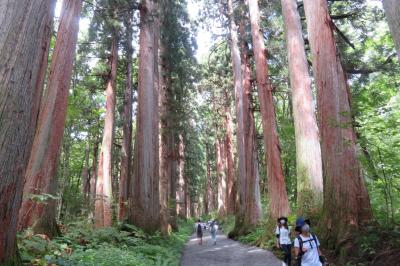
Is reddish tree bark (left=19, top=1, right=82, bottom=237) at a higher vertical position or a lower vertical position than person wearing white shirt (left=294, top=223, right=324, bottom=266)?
higher

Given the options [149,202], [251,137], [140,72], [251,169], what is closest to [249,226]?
[251,169]

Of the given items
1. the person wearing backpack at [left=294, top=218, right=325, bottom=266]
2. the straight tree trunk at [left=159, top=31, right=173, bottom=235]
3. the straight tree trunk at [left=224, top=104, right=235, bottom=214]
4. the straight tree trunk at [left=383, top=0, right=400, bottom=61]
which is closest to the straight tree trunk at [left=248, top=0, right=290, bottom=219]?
the straight tree trunk at [left=159, top=31, right=173, bottom=235]

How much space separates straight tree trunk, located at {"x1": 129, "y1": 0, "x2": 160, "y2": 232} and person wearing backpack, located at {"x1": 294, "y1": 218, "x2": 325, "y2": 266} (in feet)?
23.8

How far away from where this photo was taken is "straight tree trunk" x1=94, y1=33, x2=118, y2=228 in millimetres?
16391

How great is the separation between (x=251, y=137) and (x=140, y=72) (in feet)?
20.3

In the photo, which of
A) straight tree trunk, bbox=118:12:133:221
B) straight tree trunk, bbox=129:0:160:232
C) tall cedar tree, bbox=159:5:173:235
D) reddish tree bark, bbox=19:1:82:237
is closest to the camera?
reddish tree bark, bbox=19:1:82:237

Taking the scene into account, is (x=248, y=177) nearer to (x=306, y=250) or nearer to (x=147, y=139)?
(x=147, y=139)

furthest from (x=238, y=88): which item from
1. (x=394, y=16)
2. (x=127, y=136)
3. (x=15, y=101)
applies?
(x=15, y=101)

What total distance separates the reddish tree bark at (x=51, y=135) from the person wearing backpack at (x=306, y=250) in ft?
16.5

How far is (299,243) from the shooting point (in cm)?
573

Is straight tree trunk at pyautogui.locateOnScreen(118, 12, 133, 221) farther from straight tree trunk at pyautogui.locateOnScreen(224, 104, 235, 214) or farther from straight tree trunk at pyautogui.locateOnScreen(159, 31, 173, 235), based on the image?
straight tree trunk at pyautogui.locateOnScreen(224, 104, 235, 214)

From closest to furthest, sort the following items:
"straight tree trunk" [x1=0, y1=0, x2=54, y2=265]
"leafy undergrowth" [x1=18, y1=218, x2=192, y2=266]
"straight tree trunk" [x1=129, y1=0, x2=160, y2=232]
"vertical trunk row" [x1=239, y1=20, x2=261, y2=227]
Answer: "straight tree trunk" [x1=0, y1=0, x2=54, y2=265] → "leafy undergrowth" [x1=18, y1=218, x2=192, y2=266] → "straight tree trunk" [x1=129, y1=0, x2=160, y2=232] → "vertical trunk row" [x1=239, y1=20, x2=261, y2=227]

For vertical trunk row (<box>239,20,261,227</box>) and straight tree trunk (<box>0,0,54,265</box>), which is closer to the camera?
straight tree trunk (<box>0,0,54,265</box>)

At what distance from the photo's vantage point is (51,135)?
8555 millimetres
